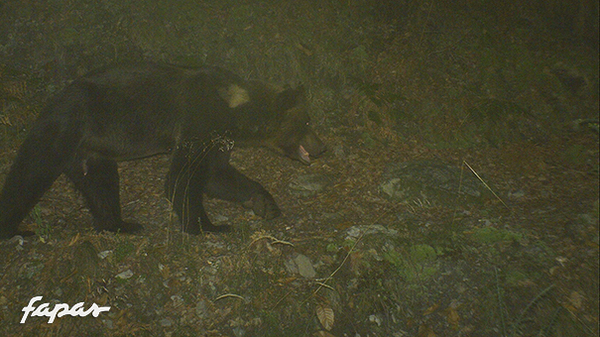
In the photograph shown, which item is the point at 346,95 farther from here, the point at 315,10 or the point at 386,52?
the point at 315,10

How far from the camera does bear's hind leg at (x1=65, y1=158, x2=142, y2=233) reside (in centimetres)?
569

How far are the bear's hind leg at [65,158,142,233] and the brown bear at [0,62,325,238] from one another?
0.04ft

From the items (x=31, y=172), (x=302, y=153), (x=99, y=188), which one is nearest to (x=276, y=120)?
(x=302, y=153)

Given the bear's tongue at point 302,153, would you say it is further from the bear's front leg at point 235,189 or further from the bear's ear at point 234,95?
the bear's ear at point 234,95

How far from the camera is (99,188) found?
A: 19.1 feet

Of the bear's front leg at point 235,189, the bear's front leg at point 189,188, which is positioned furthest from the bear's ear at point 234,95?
the bear's front leg at point 189,188

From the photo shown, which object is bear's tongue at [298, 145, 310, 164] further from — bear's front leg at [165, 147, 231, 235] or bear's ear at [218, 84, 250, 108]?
bear's front leg at [165, 147, 231, 235]

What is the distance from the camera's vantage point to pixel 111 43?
7.52m

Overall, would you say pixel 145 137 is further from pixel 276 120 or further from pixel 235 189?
pixel 276 120

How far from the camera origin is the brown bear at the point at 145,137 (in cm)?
526

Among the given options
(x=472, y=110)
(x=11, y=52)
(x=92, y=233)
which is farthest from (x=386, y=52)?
(x=11, y=52)

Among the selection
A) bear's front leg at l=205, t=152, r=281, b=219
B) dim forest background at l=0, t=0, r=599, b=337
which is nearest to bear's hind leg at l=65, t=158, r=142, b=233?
dim forest background at l=0, t=0, r=599, b=337

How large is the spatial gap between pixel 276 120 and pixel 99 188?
8.31ft

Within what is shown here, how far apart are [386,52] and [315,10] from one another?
1547 mm
